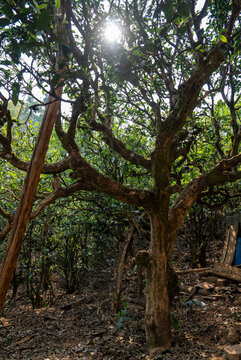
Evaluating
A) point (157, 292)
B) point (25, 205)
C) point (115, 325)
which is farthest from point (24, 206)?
point (115, 325)

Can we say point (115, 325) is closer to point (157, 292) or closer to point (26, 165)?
point (157, 292)

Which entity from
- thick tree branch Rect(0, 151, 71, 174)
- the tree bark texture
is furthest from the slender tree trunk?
the tree bark texture

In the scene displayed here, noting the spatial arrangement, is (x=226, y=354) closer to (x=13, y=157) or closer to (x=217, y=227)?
(x=13, y=157)

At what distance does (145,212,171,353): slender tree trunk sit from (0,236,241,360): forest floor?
21 cm

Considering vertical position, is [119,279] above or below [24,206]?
Answer: below

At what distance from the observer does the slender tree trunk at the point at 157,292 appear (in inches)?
166

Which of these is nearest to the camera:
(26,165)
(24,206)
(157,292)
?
(24,206)

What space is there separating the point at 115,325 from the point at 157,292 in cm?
196

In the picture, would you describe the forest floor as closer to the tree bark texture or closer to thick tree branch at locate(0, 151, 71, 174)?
thick tree branch at locate(0, 151, 71, 174)

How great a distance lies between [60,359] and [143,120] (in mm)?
5489

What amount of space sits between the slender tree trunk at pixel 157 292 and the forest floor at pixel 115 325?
0.70 ft

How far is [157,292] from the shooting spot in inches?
170

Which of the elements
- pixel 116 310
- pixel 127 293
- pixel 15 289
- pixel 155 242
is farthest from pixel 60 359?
pixel 15 289

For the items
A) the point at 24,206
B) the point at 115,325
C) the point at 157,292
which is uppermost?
the point at 24,206
